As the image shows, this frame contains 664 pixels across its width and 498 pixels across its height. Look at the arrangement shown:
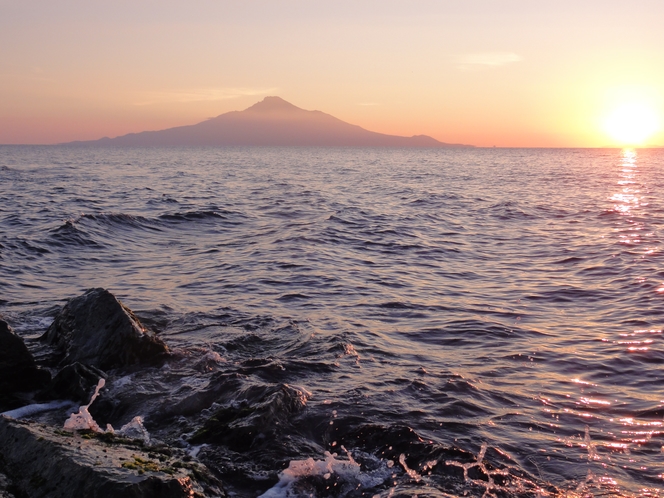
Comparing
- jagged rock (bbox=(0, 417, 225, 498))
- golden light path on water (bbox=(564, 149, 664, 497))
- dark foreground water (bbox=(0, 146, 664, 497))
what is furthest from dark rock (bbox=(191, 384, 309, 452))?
golden light path on water (bbox=(564, 149, 664, 497))

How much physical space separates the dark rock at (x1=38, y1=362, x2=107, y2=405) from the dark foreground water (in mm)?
239

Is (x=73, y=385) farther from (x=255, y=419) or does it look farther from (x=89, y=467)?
(x=89, y=467)

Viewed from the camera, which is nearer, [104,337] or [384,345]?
[104,337]

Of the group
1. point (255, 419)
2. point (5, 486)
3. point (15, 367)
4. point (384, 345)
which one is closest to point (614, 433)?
point (384, 345)

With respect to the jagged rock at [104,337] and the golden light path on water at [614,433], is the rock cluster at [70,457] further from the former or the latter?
the golden light path on water at [614,433]

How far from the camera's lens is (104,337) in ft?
26.7

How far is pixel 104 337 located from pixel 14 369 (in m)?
1.31

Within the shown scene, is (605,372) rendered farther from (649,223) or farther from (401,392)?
(649,223)

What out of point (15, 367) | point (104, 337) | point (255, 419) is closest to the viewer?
point (255, 419)

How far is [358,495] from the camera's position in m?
5.11

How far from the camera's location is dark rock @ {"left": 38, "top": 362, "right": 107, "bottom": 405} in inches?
278

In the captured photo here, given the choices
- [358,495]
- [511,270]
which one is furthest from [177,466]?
[511,270]

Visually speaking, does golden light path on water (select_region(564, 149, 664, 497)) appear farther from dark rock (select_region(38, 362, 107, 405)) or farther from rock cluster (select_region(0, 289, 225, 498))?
dark rock (select_region(38, 362, 107, 405))

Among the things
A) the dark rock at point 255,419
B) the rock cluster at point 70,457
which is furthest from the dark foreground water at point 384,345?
the rock cluster at point 70,457
